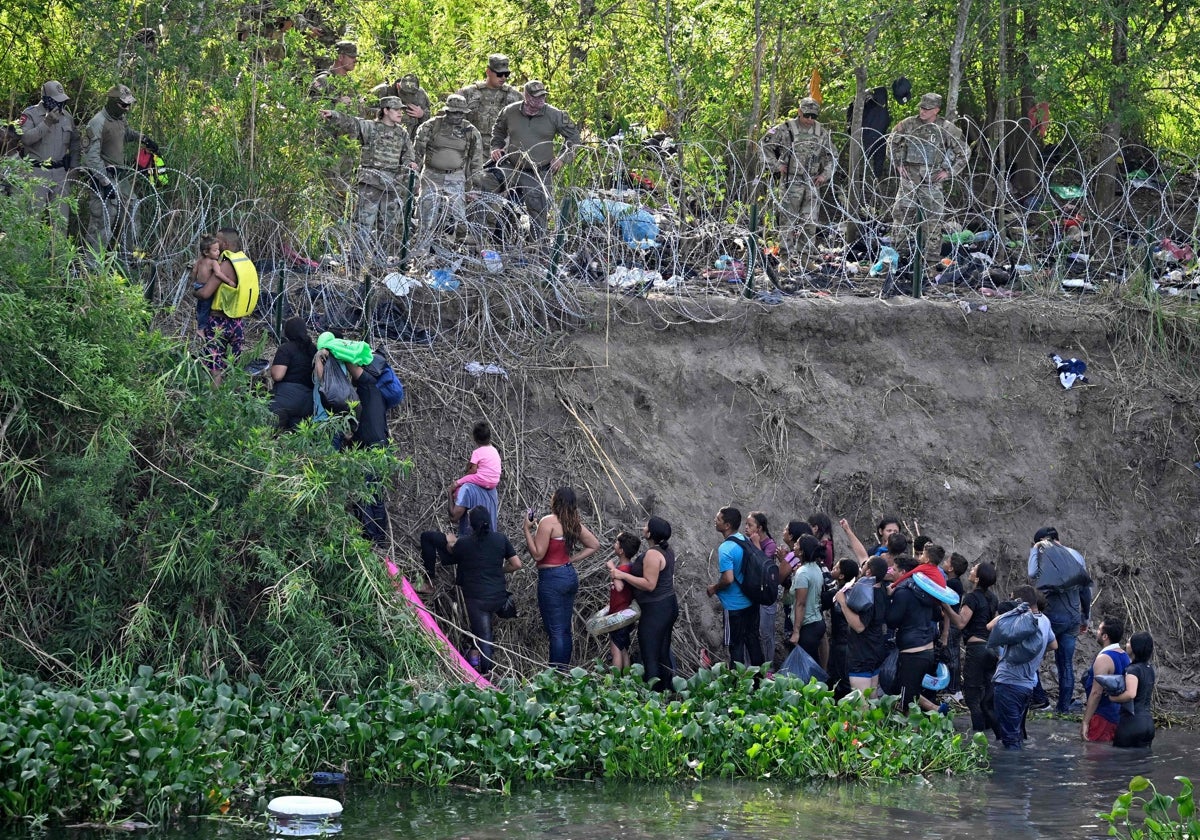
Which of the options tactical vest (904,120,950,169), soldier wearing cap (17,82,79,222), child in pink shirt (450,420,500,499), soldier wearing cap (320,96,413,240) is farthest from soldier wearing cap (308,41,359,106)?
tactical vest (904,120,950,169)

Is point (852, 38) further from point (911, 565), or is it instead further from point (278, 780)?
point (278, 780)

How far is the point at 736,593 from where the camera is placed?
1145 cm

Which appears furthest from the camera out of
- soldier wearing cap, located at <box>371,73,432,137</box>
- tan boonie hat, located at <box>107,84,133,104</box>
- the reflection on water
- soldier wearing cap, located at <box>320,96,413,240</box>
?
soldier wearing cap, located at <box>371,73,432,137</box>

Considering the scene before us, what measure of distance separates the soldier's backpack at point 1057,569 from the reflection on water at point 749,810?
2117 mm

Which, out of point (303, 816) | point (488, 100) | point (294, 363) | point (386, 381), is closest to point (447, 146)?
point (488, 100)

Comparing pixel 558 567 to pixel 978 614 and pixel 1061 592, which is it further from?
pixel 1061 592

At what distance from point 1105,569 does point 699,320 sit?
4.12 m

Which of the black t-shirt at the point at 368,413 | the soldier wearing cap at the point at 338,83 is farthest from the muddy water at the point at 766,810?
the soldier wearing cap at the point at 338,83

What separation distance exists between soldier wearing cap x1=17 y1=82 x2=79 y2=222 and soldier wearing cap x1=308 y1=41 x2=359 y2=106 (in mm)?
2076

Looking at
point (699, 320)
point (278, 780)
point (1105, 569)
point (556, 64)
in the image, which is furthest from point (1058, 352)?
point (278, 780)

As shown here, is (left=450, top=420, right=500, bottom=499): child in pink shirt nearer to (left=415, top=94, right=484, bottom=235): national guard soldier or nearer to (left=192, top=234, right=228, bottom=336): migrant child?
(left=192, top=234, right=228, bottom=336): migrant child

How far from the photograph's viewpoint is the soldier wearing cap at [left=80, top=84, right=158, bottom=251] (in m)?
12.4

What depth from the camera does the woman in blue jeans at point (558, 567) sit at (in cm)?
1109

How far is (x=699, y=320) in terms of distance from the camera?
14.0 metres
